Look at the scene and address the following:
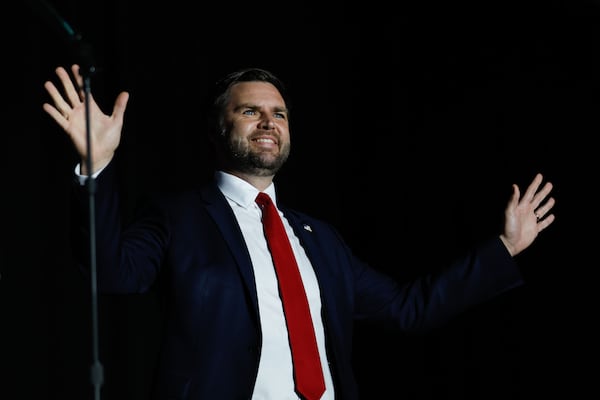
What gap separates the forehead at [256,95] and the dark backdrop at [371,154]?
60 cm

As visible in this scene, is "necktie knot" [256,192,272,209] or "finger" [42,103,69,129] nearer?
"finger" [42,103,69,129]

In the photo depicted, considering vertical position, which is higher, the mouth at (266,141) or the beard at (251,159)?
the mouth at (266,141)

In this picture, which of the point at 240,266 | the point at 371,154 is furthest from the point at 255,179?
the point at 371,154

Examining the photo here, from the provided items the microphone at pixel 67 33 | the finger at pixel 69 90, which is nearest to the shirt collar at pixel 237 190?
the finger at pixel 69 90

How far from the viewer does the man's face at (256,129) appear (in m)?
1.86

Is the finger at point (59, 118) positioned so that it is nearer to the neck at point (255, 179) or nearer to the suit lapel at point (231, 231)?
the suit lapel at point (231, 231)

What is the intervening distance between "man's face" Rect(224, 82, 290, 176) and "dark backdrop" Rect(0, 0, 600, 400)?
63cm

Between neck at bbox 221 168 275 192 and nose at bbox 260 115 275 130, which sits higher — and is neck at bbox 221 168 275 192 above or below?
below

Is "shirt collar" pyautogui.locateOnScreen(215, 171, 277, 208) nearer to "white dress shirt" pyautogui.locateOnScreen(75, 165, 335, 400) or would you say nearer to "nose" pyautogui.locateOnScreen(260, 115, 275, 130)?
"white dress shirt" pyautogui.locateOnScreen(75, 165, 335, 400)

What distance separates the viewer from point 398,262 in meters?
2.98

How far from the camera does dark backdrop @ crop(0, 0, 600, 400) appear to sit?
2.28 meters

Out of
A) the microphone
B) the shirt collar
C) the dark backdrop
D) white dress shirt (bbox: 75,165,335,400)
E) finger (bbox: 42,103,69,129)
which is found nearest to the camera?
the microphone

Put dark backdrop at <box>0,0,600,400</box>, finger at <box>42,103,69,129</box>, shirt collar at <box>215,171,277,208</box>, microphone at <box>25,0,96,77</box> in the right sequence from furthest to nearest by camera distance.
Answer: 1. dark backdrop at <box>0,0,600,400</box>
2. shirt collar at <box>215,171,277,208</box>
3. finger at <box>42,103,69,129</box>
4. microphone at <box>25,0,96,77</box>

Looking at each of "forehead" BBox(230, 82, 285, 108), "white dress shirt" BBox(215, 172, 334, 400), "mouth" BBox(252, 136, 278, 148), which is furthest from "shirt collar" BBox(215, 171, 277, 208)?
"forehead" BBox(230, 82, 285, 108)
